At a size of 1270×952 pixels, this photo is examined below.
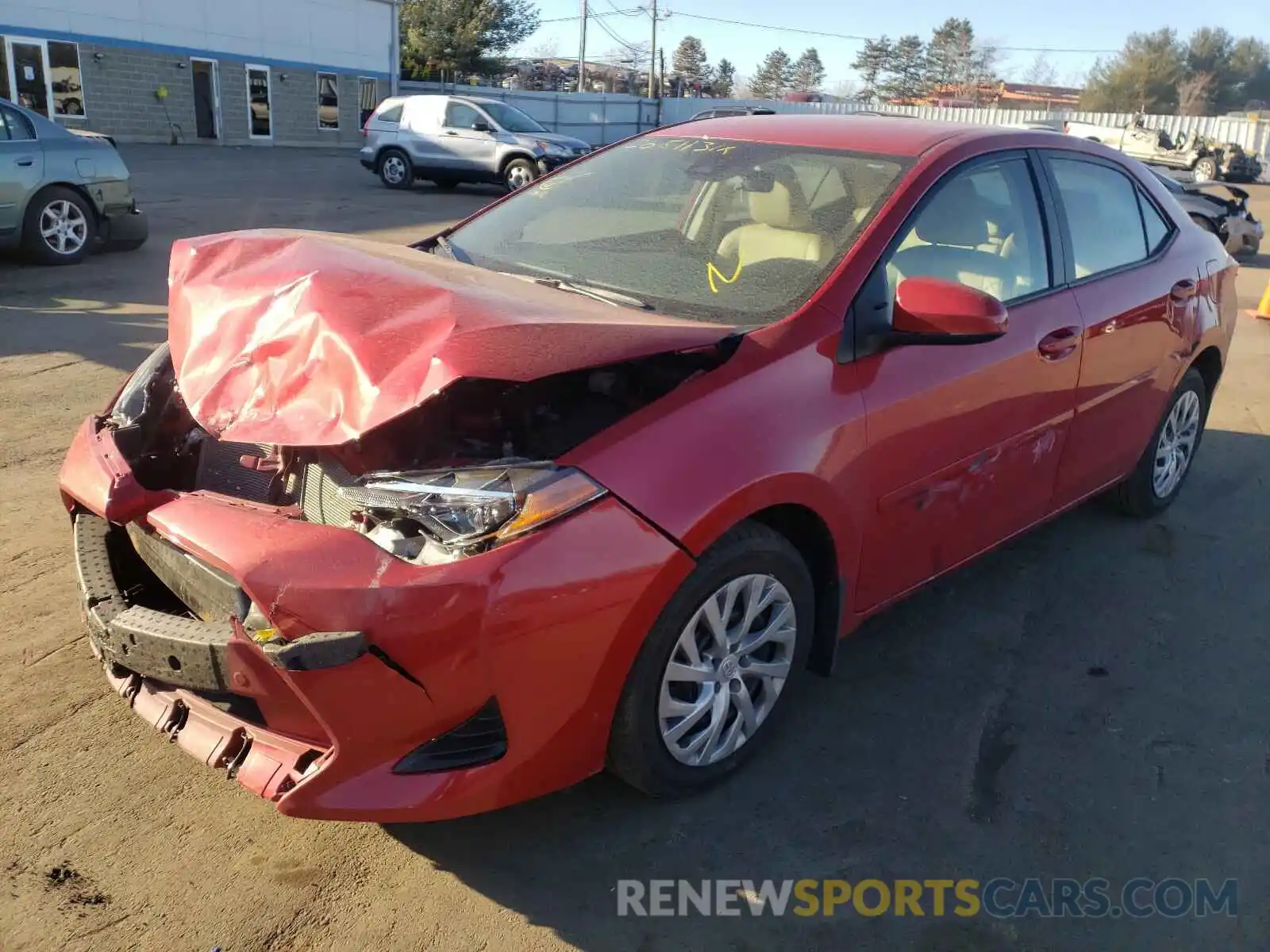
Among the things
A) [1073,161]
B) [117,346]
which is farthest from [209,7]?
[1073,161]

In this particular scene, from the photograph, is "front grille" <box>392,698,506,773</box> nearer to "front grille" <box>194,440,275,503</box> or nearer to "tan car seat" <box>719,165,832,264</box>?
"front grille" <box>194,440,275,503</box>

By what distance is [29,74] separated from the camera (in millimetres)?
25734

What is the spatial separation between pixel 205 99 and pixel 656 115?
17264 millimetres

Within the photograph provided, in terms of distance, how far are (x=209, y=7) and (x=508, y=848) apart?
106 ft

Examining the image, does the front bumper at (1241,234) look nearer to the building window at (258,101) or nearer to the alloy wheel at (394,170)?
the alloy wheel at (394,170)

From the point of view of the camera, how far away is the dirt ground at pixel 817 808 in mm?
2455

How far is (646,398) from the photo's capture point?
2.63 m

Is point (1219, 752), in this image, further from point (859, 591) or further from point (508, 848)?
point (508, 848)

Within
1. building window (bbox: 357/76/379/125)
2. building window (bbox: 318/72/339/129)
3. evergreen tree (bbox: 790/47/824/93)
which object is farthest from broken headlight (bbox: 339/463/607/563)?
evergreen tree (bbox: 790/47/824/93)

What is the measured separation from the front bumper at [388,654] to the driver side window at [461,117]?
58.3ft

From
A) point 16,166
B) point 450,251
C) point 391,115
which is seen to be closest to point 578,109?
point 391,115

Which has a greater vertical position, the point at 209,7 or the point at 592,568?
the point at 209,7

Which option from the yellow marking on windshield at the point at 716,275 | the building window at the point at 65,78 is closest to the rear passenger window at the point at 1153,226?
the yellow marking on windshield at the point at 716,275

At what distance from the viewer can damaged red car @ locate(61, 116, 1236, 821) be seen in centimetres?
230
